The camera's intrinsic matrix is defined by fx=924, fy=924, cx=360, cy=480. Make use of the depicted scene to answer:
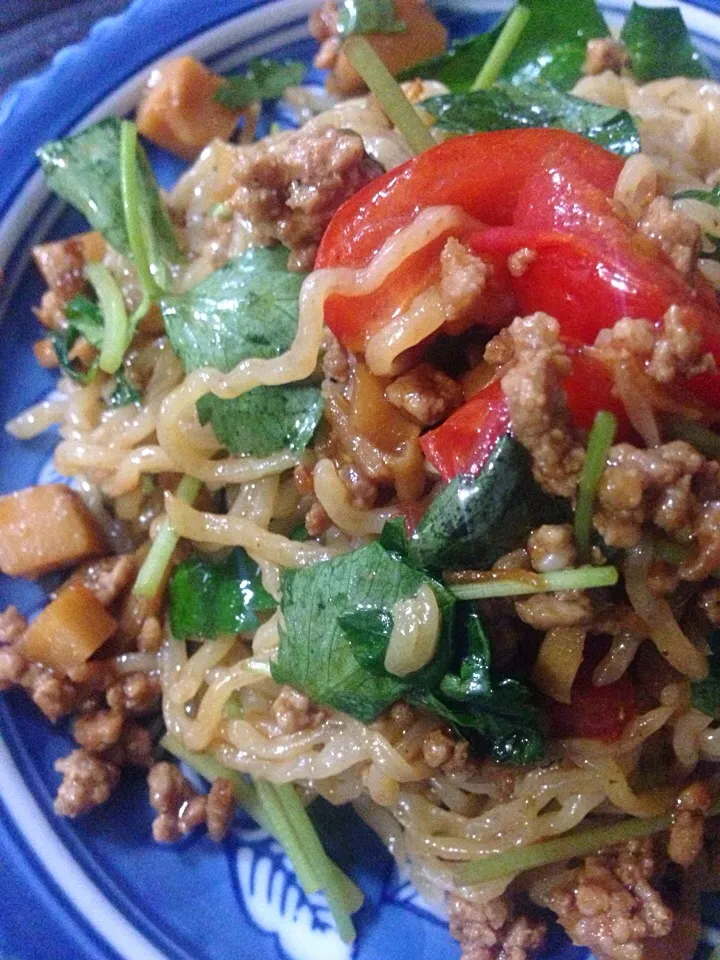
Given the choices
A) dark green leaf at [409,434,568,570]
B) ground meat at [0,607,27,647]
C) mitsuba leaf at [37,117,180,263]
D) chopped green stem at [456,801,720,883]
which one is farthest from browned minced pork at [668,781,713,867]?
mitsuba leaf at [37,117,180,263]

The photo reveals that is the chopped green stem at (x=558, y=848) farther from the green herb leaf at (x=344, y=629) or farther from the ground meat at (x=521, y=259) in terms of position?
the ground meat at (x=521, y=259)

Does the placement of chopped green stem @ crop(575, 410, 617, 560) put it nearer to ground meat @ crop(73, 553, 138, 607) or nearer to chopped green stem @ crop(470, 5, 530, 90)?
ground meat @ crop(73, 553, 138, 607)

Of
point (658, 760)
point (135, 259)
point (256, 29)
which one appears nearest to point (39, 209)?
point (135, 259)

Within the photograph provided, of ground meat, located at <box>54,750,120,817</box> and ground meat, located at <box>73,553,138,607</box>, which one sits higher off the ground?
ground meat, located at <box>73,553,138,607</box>

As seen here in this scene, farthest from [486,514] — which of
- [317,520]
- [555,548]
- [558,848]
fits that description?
[558,848]

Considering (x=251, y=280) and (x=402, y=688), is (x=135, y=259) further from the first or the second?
(x=402, y=688)

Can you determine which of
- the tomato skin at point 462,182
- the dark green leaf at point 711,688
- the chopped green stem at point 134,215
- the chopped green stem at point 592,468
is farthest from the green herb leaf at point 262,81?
the dark green leaf at point 711,688
